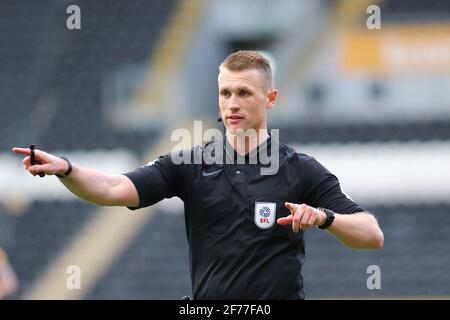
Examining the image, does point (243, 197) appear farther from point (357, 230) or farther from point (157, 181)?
point (357, 230)

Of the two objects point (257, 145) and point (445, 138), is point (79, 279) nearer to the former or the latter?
point (445, 138)

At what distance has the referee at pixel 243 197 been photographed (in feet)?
12.8

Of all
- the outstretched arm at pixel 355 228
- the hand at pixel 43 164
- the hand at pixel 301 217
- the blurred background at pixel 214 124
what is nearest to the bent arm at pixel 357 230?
the outstretched arm at pixel 355 228

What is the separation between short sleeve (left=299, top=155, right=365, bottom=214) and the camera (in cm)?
402

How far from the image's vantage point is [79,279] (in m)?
9.94

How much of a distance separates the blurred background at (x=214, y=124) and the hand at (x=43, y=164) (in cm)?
608

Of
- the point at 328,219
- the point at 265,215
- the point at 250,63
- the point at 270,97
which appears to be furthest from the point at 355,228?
the point at 250,63

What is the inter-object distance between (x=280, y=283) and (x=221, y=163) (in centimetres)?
58

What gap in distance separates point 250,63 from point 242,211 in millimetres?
651

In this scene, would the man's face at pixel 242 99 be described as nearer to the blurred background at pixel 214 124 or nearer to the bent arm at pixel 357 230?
the bent arm at pixel 357 230

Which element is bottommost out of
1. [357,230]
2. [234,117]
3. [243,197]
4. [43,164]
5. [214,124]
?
[357,230]

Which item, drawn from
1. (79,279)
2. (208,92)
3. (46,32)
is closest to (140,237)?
(79,279)

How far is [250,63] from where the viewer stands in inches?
162

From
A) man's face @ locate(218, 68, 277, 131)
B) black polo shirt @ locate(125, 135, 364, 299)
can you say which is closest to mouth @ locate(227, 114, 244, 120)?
man's face @ locate(218, 68, 277, 131)
